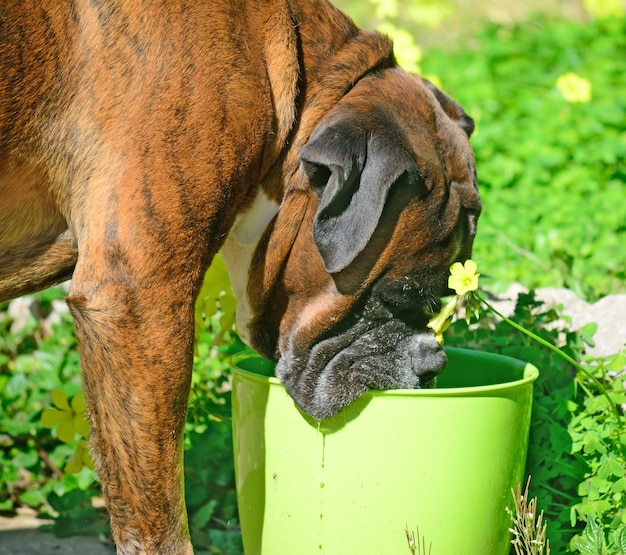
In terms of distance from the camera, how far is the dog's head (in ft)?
8.51

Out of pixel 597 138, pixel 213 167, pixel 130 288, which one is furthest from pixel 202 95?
pixel 597 138

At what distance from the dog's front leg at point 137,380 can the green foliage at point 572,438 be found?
3.52ft

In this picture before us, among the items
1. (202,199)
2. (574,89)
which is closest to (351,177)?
(202,199)

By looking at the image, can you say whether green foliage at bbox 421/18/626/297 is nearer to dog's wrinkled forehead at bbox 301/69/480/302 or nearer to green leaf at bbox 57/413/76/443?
dog's wrinkled forehead at bbox 301/69/480/302

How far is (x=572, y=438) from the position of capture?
3010 millimetres

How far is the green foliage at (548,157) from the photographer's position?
16.0ft

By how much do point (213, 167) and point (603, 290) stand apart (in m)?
2.66

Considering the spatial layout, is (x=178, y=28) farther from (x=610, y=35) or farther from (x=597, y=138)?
(x=610, y=35)

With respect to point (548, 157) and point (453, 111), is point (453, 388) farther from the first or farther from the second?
point (548, 157)

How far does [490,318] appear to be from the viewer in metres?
3.70

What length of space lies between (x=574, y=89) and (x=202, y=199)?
14.9 feet

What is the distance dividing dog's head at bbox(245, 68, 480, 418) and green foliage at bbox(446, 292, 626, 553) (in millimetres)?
502

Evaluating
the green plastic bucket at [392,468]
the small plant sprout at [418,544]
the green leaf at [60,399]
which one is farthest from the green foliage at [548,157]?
the green leaf at [60,399]

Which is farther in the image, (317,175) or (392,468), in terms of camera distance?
(317,175)
